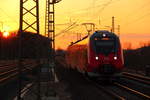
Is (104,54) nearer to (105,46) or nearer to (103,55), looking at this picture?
(103,55)

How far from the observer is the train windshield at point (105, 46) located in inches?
1086

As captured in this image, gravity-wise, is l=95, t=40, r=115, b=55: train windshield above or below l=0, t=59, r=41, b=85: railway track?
above

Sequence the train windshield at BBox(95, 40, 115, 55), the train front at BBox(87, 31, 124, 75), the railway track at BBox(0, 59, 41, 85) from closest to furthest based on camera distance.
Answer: the train front at BBox(87, 31, 124, 75)
the train windshield at BBox(95, 40, 115, 55)
the railway track at BBox(0, 59, 41, 85)

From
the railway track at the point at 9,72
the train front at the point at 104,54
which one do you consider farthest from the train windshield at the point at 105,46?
the railway track at the point at 9,72

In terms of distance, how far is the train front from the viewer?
2712 cm

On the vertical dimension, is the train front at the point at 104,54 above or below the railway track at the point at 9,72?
above

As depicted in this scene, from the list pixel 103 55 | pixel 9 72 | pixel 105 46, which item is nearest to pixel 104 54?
pixel 103 55

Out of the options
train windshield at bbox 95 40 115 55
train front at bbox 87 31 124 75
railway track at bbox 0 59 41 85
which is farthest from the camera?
railway track at bbox 0 59 41 85

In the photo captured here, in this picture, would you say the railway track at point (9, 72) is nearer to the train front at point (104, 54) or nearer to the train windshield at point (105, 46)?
the train front at point (104, 54)

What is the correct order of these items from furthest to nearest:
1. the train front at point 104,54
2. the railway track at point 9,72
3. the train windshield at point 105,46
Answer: the railway track at point 9,72, the train windshield at point 105,46, the train front at point 104,54

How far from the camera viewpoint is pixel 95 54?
27.5m

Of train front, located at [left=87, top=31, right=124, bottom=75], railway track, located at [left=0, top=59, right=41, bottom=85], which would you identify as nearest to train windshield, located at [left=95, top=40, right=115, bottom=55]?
train front, located at [left=87, top=31, right=124, bottom=75]

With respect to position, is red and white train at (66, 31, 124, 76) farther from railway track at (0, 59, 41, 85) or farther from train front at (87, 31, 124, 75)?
railway track at (0, 59, 41, 85)

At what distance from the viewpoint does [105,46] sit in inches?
1091
